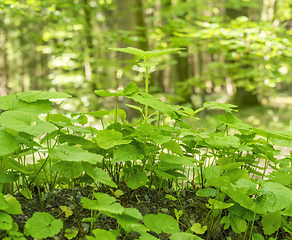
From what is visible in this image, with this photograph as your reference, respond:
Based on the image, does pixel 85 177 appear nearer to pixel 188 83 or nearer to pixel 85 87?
pixel 188 83

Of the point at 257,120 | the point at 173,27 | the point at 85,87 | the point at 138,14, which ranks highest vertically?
the point at 138,14

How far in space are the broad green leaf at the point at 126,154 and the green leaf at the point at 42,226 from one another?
0.33m

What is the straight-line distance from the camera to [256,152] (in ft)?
4.49

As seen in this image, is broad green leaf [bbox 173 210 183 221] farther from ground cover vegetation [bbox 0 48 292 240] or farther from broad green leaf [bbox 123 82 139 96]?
broad green leaf [bbox 123 82 139 96]

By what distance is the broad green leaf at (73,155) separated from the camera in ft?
2.79

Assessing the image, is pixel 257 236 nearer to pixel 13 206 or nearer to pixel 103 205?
pixel 103 205

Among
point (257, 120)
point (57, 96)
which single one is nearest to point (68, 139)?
point (57, 96)

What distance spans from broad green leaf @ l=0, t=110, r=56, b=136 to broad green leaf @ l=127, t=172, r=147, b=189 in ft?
1.41

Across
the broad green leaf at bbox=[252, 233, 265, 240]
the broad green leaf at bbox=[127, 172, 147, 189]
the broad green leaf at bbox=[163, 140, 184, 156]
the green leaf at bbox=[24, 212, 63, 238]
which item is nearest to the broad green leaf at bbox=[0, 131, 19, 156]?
the green leaf at bbox=[24, 212, 63, 238]

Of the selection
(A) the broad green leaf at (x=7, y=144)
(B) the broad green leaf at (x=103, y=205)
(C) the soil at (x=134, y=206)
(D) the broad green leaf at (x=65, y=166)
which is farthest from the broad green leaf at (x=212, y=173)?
(A) the broad green leaf at (x=7, y=144)

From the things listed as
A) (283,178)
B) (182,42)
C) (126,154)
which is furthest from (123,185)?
(182,42)

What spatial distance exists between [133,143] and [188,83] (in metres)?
4.41

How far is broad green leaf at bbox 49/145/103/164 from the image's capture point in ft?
2.79

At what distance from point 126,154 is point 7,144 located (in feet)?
1.55
